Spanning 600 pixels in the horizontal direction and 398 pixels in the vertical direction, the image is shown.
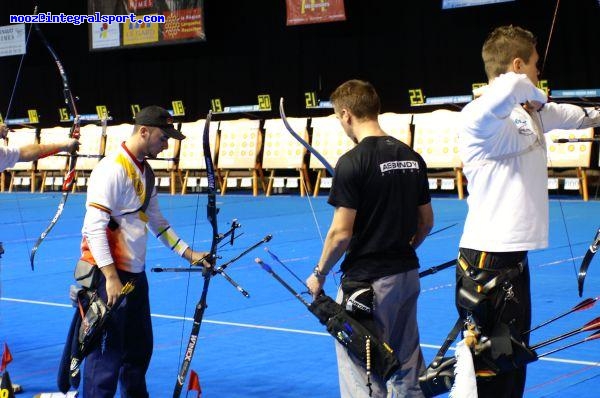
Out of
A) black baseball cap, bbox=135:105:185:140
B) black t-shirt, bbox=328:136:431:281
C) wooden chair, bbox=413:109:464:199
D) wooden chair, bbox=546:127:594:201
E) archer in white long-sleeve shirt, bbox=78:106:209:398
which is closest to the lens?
black t-shirt, bbox=328:136:431:281

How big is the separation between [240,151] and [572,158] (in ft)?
18.4

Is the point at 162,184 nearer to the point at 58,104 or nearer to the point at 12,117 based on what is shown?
the point at 58,104

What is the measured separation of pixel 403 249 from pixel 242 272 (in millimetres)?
5153

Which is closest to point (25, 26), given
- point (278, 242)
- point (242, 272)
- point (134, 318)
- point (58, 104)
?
point (58, 104)

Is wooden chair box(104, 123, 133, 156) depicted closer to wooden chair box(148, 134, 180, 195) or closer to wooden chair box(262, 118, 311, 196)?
wooden chair box(148, 134, 180, 195)

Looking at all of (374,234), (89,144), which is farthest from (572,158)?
(374,234)

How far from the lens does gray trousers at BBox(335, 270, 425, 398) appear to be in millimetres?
3553

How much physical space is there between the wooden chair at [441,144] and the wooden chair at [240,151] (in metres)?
2.91

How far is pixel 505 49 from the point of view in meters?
3.30

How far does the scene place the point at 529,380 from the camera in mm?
4930

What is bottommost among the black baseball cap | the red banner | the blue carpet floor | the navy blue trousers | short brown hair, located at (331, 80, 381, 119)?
the blue carpet floor

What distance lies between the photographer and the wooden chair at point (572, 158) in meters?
12.8

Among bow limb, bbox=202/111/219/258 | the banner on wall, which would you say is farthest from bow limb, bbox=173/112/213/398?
the banner on wall

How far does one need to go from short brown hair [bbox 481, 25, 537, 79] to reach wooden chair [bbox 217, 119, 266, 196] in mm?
12723
